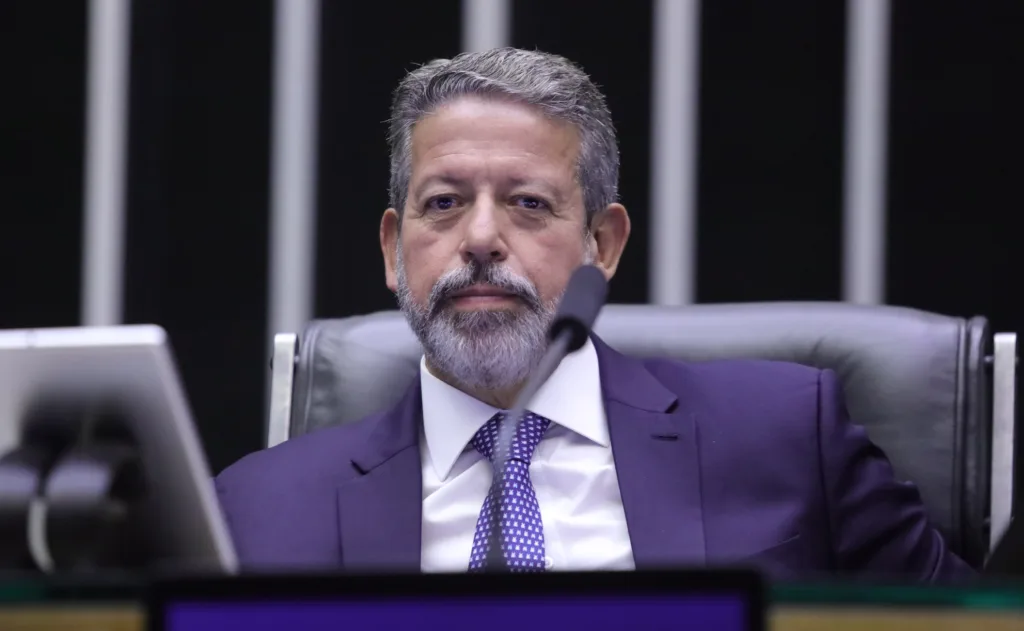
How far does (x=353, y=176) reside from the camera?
3.41 m

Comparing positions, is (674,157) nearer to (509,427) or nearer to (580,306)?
(580,306)

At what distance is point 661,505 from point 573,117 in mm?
510

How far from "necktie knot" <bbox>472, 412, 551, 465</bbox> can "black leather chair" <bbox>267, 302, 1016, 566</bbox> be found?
0.18 m

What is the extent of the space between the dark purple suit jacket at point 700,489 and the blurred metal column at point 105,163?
1735 mm

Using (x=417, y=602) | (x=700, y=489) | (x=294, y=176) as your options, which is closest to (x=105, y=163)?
(x=294, y=176)

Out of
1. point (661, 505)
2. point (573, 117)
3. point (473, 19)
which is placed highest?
point (473, 19)

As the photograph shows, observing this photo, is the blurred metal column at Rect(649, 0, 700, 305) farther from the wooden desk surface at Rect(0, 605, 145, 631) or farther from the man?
the wooden desk surface at Rect(0, 605, 145, 631)

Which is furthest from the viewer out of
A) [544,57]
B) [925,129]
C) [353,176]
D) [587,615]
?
[353,176]

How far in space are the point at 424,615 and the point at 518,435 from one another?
3.19 feet

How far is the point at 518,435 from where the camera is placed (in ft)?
5.69

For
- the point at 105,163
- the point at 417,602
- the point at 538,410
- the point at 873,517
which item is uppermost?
the point at 105,163

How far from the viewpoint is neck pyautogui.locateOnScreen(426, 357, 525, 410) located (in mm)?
1822

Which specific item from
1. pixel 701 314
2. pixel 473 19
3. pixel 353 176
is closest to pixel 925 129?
pixel 473 19

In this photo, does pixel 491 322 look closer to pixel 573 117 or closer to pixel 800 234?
pixel 573 117
